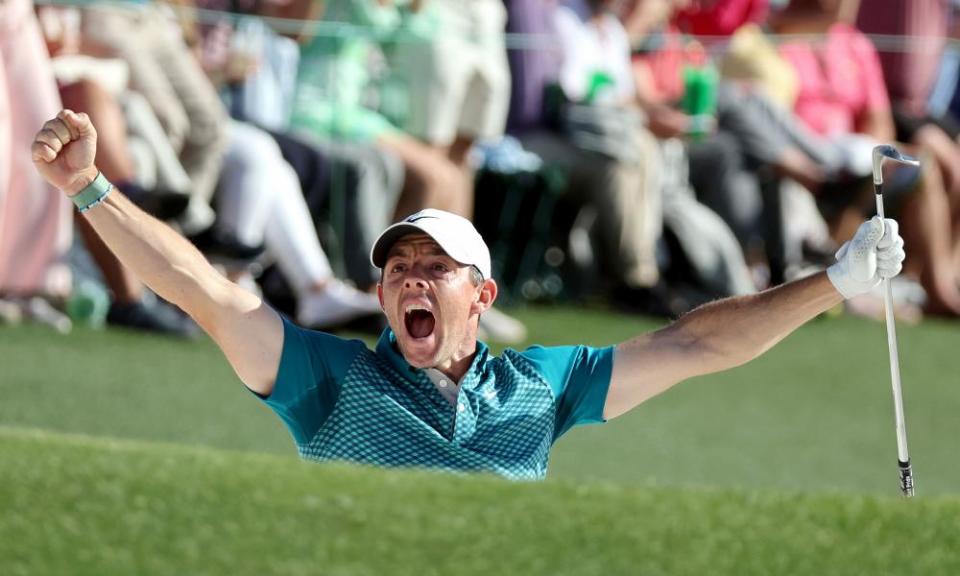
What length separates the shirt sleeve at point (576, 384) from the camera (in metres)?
5.43

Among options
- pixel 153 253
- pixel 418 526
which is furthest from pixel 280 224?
pixel 418 526

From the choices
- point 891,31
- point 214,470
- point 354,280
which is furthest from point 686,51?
point 214,470

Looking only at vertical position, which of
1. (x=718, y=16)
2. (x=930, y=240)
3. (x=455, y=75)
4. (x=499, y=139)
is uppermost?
(x=718, y=16)

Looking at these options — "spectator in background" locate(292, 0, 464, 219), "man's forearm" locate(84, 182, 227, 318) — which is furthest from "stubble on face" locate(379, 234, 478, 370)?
"spectator in background" locate(292, 0, 464, 219)

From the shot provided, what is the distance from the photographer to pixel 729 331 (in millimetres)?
5477

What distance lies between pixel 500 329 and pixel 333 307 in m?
0.99

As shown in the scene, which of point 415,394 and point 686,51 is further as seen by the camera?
point 686,51

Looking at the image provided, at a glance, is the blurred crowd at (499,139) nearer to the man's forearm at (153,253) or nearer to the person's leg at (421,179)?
the person's leg at (421,179)

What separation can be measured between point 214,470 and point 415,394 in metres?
0.99

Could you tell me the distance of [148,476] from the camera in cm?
434

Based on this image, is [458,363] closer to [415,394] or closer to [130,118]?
[415,394]

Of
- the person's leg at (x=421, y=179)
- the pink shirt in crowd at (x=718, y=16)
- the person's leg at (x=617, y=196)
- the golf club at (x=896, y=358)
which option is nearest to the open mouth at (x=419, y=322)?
the golf club at (x=896, y=358)

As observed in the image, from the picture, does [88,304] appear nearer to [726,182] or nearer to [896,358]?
[726,182]

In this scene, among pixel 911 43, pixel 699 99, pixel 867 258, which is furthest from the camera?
pixel 911 43
